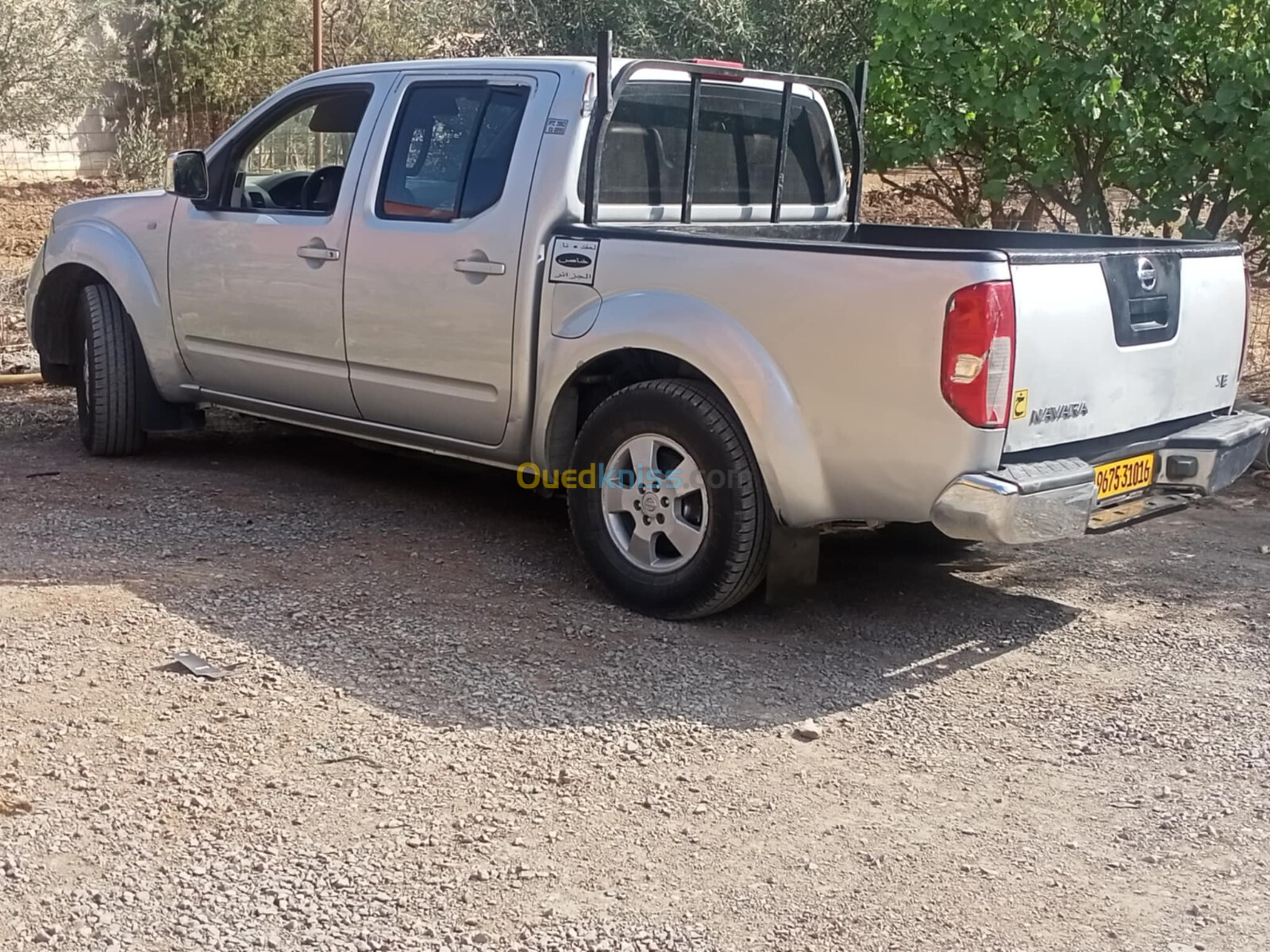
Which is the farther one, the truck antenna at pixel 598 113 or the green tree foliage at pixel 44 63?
the green tree foliage at pixel 44 63

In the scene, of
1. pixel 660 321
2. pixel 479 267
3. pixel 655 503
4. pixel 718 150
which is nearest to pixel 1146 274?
pixel 660 321

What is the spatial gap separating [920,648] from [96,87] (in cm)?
1564

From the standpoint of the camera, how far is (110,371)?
697 centimetres

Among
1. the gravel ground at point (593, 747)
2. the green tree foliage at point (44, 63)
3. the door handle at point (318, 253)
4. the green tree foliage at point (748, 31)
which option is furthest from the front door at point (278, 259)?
the green tree foliage at point (44, 63)

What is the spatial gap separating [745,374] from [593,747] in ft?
4.38

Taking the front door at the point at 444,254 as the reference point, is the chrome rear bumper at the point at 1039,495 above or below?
below

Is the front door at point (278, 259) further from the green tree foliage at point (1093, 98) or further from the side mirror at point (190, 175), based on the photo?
the green tree foliage at point (1093, 98)

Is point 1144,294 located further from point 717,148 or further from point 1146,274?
point 717,148

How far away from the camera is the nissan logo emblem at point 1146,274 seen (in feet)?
15.5

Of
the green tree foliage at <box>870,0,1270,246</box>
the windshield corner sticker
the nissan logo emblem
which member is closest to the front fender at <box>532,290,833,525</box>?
the windshield corner sticker

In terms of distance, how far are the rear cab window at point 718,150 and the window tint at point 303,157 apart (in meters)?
1.22

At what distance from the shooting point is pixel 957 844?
11.8 ft

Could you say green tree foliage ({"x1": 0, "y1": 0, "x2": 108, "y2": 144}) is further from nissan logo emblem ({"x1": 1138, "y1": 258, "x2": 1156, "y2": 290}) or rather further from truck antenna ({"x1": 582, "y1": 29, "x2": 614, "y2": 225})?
nissan logo emblem ({"x1": 1138, "y1": 258, "x2": 1156, "y2": 290})

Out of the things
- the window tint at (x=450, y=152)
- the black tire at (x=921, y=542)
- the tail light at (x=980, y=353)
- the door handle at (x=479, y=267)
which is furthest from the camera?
the black tire at (x=921, y=542)
